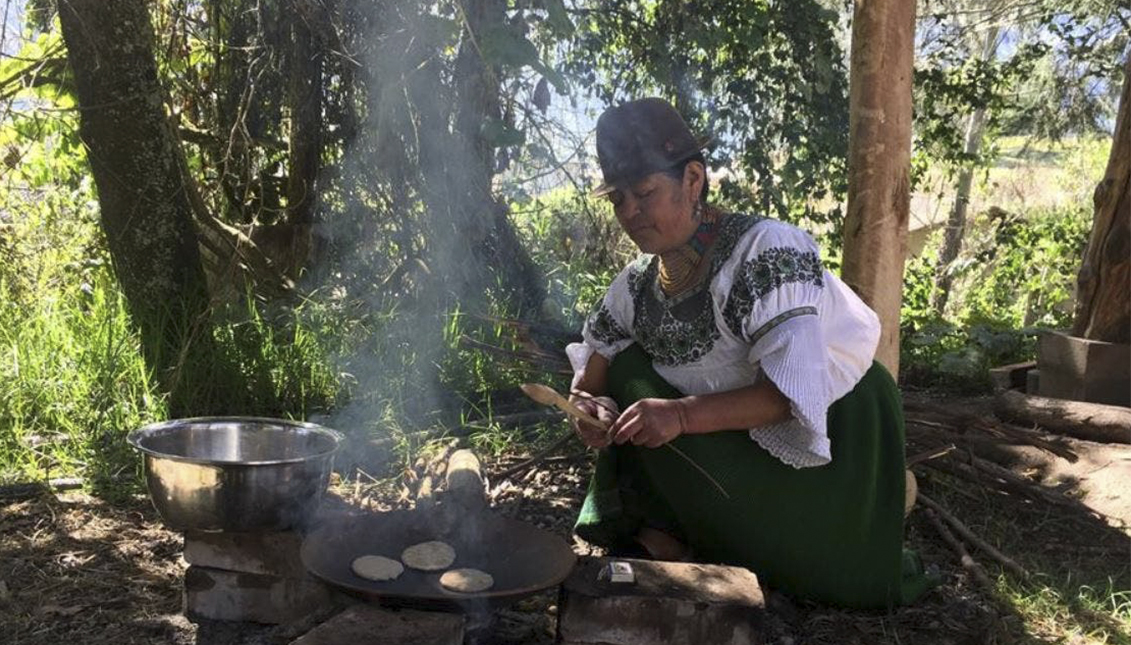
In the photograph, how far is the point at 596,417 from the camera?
9.45ft

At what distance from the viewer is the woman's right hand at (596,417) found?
9.14ft

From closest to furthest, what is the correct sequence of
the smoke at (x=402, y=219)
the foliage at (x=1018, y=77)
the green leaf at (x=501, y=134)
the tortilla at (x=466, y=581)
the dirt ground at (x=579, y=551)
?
1. the tortilla at (x=466, y=581)
2. the dirt ground at (x=579, y=551)
3. the green leaf at (x=501, y=134)
4. the smoke at (x=402, y=219)
5. the foliage at (x=1018, y=77)

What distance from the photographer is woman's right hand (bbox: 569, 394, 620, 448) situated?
110 inches

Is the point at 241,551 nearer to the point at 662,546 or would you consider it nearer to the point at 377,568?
the point at 377,568

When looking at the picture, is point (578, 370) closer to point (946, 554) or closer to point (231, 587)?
point (231, 587)

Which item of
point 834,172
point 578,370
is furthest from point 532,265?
point 578,370

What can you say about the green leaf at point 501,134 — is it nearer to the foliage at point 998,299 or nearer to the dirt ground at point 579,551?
the dirt ground at point 579,551

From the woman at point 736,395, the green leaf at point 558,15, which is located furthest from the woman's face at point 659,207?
the green leaf at point 558,15

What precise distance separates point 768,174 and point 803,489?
2867mm

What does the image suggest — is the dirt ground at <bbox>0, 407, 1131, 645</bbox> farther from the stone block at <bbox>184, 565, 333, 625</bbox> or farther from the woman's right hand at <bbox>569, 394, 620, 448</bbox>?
the woman's right hand at <bbox>569, 394, 620, 448</bbox>

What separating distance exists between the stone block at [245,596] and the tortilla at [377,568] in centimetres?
35

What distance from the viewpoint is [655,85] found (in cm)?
528

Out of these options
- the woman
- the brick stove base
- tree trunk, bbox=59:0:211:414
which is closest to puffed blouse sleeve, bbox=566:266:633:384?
the woman

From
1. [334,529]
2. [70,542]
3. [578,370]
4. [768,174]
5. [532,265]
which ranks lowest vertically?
[70,542]
